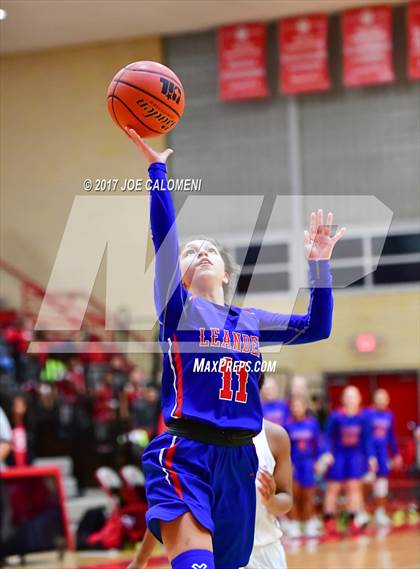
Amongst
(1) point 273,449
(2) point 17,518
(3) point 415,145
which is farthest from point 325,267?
(3) point 415,145

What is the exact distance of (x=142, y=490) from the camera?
34.8 ft

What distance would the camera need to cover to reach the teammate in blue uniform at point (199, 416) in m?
3.47

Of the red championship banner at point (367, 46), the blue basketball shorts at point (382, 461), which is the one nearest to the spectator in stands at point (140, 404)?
the blue basketball shorts at point (382, 461)

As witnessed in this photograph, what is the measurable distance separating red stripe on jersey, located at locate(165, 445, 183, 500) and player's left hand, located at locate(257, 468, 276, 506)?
0.60 metres

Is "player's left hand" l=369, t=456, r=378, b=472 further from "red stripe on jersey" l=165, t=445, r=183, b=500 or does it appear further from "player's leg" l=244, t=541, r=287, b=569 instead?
"red stripe on jersey" l=165, t=445, r=183, b=500

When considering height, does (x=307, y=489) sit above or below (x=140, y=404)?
below

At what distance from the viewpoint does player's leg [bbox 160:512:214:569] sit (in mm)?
3365

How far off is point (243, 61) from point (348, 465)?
7.50 meters

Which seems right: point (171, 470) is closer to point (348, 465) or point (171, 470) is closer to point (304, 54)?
point (348, 465)

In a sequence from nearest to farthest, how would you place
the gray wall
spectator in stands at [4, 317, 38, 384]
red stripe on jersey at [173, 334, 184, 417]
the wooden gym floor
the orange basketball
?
red stripe on jersey at [173, 334, 184, 417], the orange basketball, the wooden gym floor, spectator in stands at [4, 317, 38, 384], the gray wall

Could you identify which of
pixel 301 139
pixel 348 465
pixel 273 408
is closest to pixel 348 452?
pixel 348 465

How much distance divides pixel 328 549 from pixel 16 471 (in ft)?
10.3

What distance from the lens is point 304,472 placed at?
40.5 ft

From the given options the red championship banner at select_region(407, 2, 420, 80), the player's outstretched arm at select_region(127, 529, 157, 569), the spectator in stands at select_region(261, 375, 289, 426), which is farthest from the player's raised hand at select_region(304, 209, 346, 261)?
the red championship banner at select_region(407, 2, 420, 80)
